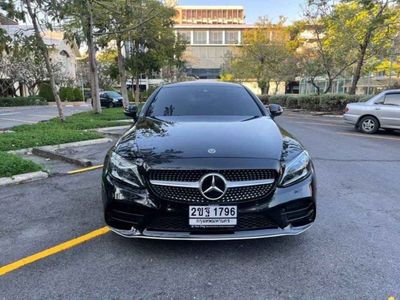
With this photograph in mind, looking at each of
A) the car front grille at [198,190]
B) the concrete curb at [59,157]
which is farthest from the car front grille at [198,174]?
the concrete curb at [59,157]

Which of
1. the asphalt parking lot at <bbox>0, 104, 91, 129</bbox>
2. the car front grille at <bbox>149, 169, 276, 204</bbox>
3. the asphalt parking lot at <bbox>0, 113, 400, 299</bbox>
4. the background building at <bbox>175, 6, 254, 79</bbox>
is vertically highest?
the background building at <bbox>175, 6, 254, 79</bbox>

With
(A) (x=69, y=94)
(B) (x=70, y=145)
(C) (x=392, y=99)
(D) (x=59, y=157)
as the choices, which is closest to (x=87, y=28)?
(B) (x=70, y=145)

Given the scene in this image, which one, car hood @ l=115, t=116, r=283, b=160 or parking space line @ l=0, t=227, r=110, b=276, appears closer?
parking space line @ l=0, t=227, r=110, b=276

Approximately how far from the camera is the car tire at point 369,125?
11.5 m

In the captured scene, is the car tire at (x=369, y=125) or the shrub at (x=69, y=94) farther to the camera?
the shrub at (x=69, y=94)

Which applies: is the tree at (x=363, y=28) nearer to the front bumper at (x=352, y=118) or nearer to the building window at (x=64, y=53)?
the front bumper at (x=352, y=118)

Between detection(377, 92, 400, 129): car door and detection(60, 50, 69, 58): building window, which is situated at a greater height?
detection(60, 50, 69, 58): building window

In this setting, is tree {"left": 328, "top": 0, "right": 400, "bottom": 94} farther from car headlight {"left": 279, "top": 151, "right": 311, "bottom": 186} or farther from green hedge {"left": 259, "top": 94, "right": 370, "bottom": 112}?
car headlight {"left": 279, "top": 151, "right": 311, "bottom": 186}

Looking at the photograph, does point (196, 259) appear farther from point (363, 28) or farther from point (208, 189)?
point (363, 28)

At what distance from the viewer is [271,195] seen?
2869 mm

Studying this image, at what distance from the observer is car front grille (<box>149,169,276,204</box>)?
283 centimetres

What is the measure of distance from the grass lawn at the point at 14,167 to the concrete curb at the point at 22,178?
0.12 metres

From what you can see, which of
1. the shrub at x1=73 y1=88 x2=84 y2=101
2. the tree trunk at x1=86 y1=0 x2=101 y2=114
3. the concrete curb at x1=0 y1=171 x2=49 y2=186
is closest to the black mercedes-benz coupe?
the concrete curb at x1=0 y1=171 x2=49 y2=186

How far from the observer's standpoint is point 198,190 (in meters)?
2.82
